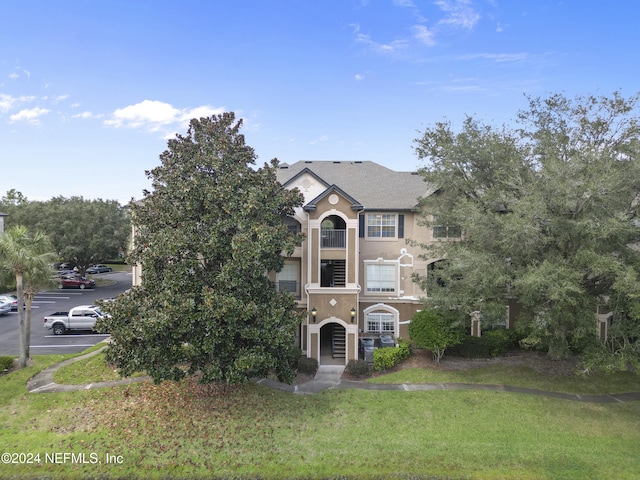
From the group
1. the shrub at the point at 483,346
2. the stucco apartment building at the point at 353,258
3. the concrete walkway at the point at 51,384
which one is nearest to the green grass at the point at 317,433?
the concrete walkway at the point at 51,384

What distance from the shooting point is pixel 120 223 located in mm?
45188

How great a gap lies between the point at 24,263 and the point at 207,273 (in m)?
9.57

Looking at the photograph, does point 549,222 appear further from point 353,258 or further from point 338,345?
point 338,345

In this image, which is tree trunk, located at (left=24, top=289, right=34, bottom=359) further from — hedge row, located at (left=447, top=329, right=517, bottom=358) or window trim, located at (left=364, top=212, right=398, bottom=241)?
hedge row, located at (left=447, top=329, right=517, bottom=358)

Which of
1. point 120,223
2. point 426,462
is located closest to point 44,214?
point 120,223

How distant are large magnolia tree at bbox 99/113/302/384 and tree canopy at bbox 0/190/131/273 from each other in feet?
101

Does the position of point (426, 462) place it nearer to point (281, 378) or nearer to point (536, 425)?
→ point (536, 425)

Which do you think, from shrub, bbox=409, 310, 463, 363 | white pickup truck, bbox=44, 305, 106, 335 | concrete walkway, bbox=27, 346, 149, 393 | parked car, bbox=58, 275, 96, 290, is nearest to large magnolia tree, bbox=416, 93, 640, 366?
shrub, bbox=409, 310, 463, 363

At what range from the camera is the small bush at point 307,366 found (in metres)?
17.2

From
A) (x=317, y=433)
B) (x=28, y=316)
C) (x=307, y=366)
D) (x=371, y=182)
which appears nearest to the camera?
(x=317, y=433)

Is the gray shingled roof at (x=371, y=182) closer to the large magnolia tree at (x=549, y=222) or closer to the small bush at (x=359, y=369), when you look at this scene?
the large magnolia tree at (x=549, y=222)

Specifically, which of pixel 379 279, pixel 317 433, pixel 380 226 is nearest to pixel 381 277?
pixel 379 279

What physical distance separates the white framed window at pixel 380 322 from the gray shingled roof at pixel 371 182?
6.30 meters

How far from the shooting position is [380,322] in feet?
70.6
